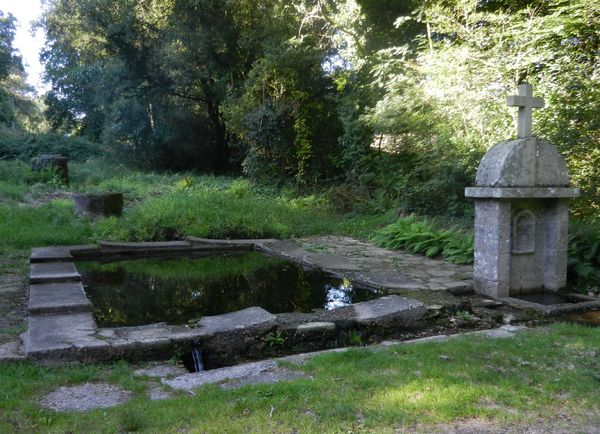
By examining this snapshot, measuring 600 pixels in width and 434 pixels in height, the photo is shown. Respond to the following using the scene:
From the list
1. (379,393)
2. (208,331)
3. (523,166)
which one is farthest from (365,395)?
(523,166)

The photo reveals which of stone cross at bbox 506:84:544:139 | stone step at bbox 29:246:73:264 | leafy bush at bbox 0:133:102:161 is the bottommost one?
stone step at bbox 29:246:73:264

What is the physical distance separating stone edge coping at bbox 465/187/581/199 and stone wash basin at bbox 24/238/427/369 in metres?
1.53

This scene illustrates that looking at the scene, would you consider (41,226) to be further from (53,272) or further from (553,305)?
(553,305)

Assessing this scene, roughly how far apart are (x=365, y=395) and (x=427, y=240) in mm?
5957

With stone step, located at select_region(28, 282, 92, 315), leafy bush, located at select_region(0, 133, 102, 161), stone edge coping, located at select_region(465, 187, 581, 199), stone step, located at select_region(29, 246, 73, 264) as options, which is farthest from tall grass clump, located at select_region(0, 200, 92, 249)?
leafy bush, located at select_region(0, 133, 102, 161)

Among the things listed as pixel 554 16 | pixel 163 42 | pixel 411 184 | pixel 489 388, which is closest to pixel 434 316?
pixel 489 388

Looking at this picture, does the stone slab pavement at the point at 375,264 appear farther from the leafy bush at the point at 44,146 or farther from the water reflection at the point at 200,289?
the leafy bush at the point at 44,146

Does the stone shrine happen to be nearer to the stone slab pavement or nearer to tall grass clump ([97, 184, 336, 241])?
the stone slab pavement

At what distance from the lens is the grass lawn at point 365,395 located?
2.79 metres

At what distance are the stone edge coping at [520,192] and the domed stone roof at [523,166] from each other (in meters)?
0.07

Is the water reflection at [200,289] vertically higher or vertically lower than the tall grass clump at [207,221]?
lower

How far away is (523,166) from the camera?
576 centimetres

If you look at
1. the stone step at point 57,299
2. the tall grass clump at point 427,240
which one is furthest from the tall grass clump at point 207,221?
the stone step at point 57,299

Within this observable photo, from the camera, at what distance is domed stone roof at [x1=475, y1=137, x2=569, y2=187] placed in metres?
5.70
